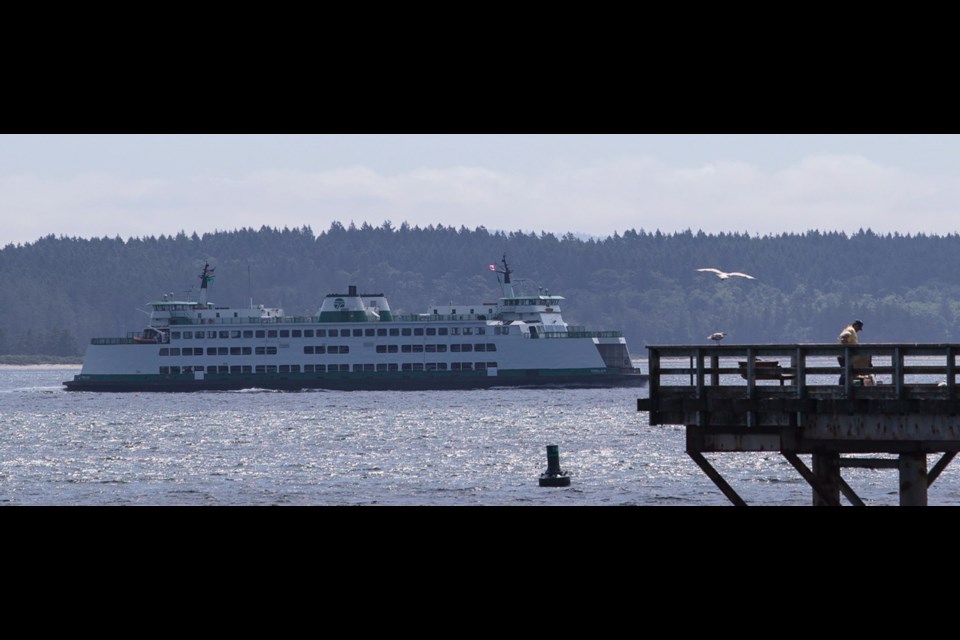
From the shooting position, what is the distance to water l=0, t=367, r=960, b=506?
4134 cm

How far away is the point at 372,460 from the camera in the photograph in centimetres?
5481

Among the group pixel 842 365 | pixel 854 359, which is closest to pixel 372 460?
pixel 854 359

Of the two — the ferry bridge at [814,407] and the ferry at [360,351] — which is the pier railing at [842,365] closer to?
the ferry bridge at [814,407]

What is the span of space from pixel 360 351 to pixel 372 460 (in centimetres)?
6862

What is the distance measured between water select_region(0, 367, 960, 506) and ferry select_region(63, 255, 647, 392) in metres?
16.3

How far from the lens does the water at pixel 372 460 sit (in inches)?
1628

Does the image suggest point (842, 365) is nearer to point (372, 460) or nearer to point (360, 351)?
point (372, 460)

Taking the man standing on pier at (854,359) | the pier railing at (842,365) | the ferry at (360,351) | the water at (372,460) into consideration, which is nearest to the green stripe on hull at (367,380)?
the ferry at (360,351)

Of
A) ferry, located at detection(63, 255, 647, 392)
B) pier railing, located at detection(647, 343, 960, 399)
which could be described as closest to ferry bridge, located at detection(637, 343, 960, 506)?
pier railing, located at detection(647, 343, 960, 399)

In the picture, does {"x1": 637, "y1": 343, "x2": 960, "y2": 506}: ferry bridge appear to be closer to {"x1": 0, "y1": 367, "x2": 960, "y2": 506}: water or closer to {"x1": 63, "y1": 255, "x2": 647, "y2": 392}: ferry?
{"x1": 0, "y1": 367, "x2": 960, "y2": 506}: water

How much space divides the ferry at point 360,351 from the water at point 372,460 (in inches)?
642
